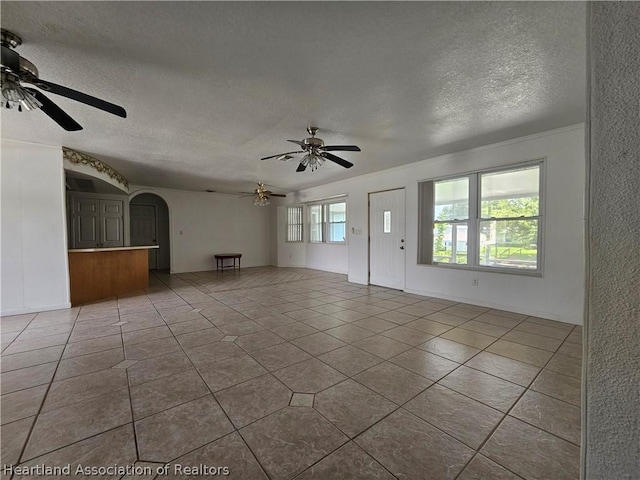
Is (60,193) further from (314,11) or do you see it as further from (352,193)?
(352,193)

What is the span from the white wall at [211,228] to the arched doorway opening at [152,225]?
698 millimetres

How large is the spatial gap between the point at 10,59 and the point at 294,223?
760 cm

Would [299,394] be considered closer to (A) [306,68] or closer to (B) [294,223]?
(A) [306,68]

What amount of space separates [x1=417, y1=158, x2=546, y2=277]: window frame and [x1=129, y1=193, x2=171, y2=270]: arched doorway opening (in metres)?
7.54

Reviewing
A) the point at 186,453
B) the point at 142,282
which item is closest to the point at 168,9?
the point at 186,453

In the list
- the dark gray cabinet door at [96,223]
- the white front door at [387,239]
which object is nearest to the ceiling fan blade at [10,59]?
the white front door at [387,239]

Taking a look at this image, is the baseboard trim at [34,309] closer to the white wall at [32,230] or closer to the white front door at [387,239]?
the white wall at [32,230]

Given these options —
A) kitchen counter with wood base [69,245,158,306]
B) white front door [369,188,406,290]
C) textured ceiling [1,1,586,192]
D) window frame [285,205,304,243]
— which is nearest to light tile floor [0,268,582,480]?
kitchen counter with wood base [69,245,158,306]

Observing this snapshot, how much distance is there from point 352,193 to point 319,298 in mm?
2821

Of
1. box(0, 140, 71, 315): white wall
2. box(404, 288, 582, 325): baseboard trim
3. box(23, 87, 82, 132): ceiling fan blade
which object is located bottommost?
box(404, 288, 582, 325): baseboard trim

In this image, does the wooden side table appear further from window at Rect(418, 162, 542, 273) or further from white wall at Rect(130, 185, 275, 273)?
window at Rect(418, 162, 542, 273)

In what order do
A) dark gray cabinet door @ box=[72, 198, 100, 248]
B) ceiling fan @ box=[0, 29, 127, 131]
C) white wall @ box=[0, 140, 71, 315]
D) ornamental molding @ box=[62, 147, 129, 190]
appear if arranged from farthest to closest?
1. dark gray cabinet door @ box=[72, 198, 100, 248]
2. ornamental molding @ box=[62, 147, 129, 190]
3. white wall @ box=[0, 140, 71, 315]
4. ceiling fan @ box=[0, 29, 127, 131]

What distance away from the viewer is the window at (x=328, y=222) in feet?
26.0

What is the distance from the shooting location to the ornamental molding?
4300mm
